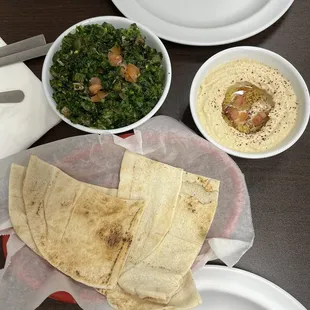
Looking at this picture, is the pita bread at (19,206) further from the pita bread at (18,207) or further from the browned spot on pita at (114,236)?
the browned spot on pita at (114,236)

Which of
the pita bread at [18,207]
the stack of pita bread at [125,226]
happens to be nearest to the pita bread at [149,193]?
the stack of pita bread at [125,226]

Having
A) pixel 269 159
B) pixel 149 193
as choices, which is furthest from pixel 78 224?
pixel 269 159

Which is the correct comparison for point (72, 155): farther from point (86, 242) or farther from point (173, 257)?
point (173, 257)

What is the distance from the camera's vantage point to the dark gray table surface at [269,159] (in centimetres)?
135

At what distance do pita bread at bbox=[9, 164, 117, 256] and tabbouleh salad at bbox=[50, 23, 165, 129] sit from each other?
19cm

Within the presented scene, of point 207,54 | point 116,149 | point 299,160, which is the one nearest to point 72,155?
point 116,149

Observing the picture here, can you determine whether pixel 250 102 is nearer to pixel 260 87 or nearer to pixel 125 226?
pixel 260 87

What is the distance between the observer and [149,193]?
4.30 ft

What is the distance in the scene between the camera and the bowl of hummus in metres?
1.34

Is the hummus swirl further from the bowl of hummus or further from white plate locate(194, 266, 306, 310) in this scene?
white plate locate(194, 266, 306, 310)

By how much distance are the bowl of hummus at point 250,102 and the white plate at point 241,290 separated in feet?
1.03

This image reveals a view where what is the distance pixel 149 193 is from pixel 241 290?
0.34 m

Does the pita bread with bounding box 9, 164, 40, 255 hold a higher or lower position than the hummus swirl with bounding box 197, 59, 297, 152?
lower

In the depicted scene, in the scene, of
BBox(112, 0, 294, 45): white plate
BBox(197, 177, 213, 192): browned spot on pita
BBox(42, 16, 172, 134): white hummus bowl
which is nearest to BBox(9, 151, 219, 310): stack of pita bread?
BBox(197, 177, 213, 192): browned spot on pita
